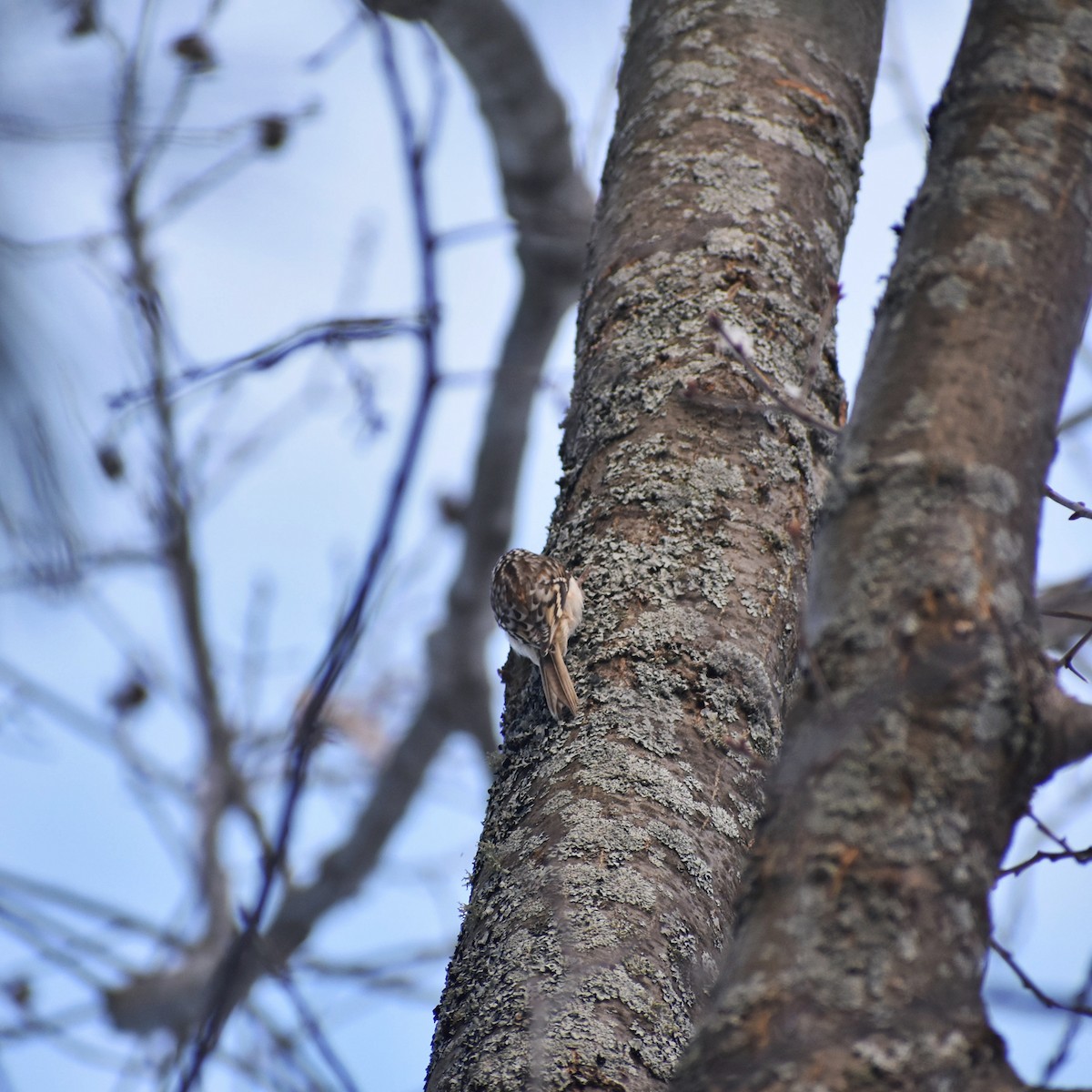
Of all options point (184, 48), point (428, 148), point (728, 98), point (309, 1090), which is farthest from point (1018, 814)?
point (184, 48)

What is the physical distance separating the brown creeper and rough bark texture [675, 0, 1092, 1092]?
96 cm

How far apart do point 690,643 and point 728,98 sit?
140 cm

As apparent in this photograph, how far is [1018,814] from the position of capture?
1.19 metres

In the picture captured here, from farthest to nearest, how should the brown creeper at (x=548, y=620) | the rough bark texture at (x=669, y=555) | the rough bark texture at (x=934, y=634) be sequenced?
1. the brown creeper at (x=548, y=620)
2. the rough bark texture at (x=669, y=555)
3. the rough bark texture at (x=934, y=634)

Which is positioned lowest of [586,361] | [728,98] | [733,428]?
[733,428]

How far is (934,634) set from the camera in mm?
1170

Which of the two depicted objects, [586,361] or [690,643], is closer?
[690,643]

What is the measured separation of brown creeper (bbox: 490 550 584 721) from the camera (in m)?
2.18

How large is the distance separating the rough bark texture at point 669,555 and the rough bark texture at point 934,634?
45 centimetres

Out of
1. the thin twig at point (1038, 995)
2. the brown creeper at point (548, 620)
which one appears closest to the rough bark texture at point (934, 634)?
the thin twig at point (1038, 995)

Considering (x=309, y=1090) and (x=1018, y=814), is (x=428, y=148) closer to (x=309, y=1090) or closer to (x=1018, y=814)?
(x=1018, y=814)

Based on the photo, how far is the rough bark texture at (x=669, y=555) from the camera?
68.6 inches

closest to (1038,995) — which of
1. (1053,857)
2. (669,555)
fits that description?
(1053,857)

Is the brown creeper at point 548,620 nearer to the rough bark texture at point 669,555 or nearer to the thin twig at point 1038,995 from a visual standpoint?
the rough bark texture at point 669,555
